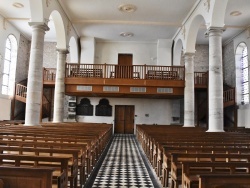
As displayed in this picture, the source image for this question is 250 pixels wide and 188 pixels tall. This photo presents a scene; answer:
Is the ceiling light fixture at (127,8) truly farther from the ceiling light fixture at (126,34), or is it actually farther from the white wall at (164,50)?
the white wall at (164,50)

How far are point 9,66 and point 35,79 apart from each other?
9.22 meters

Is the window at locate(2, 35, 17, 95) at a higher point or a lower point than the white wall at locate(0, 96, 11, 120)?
higher

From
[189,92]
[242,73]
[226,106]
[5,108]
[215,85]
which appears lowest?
[5,108]

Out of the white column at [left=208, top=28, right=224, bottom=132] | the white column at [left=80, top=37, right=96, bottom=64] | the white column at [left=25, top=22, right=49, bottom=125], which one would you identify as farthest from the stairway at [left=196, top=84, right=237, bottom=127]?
the white column at [left=25, top=22, right=49, bottom=125]

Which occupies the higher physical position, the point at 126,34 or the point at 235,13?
the point at 126,34

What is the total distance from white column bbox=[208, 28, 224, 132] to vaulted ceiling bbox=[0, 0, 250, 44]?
3620 millimetres

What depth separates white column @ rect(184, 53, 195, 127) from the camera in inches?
611

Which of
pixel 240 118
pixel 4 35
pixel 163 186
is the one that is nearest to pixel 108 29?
pixel 4 35

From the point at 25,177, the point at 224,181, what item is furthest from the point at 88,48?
the point at 224,181

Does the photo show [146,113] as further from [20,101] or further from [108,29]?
[20,101]

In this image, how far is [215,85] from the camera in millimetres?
10570

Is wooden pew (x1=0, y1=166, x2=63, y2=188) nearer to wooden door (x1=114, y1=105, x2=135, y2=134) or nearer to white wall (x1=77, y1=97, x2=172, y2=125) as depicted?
white wall (x1=77, y1=97, x2=172, y2=125)

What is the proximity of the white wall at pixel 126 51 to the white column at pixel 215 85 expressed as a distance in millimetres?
10751

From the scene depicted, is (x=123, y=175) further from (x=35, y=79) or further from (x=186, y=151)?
(x=35, y=79)
